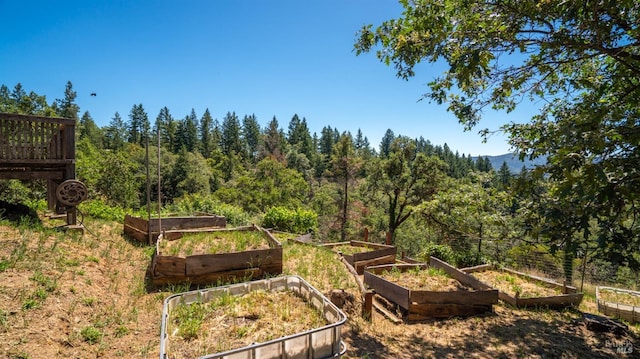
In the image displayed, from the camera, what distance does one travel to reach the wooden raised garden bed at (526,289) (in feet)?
24.6

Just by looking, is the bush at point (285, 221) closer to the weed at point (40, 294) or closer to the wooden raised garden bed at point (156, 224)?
the wooden raised garden bed at point (156, 224)

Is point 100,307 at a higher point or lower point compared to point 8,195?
A: lower

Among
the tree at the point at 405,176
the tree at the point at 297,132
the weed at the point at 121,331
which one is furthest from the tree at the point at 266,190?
the tree at the point at 297,132

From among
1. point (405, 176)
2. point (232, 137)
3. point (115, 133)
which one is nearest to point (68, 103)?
point (115, 133)

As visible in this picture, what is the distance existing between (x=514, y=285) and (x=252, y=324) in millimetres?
8616

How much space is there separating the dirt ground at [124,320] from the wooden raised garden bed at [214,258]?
0.37 meters

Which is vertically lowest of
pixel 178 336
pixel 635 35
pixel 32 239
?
pixel 178 336

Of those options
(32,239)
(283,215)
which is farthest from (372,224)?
(32,239)

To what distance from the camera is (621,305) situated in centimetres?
725

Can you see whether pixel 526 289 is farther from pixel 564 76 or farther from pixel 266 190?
pixel 266 190

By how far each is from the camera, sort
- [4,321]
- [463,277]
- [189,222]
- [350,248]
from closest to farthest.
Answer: [4,321], [463,277], [189,222], [350,248]

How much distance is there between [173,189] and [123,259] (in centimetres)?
3187

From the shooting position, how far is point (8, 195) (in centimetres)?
1309

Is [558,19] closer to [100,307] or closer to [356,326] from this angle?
[356,326]
